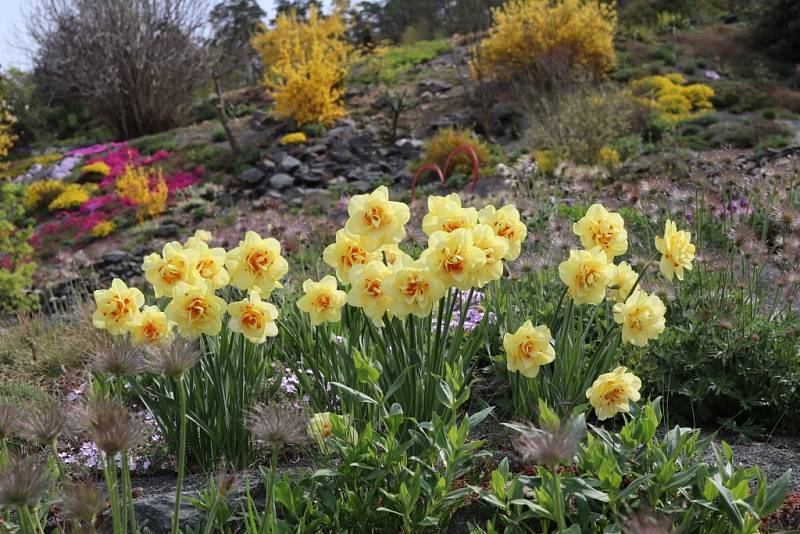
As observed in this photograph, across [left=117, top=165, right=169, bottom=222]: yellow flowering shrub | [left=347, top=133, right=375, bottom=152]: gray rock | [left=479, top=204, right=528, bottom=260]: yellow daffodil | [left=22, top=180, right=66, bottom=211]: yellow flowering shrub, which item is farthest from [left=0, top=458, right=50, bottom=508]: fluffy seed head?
[left=22, top=180, right=66, bottom=211]: yellow flowering shrub

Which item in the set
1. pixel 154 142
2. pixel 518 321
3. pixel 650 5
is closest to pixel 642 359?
pixel 518 321

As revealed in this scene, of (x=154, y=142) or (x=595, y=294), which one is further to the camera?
(x=154, y=142)

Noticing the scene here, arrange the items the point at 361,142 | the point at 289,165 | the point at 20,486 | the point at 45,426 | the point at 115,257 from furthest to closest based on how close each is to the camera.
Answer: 1. the point at 361,142
2. the point at 289,165
3. the point at 115,257
4. the point at 45,426
5. the point at 20,486

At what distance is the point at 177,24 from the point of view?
2066cm

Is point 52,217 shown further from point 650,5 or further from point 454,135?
point 650,5

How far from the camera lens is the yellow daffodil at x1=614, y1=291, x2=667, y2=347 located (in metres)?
2.15

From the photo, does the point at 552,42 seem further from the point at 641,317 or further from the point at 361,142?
the point at 641,317

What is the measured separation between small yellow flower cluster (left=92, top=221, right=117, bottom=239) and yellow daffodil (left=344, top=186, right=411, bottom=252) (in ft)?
35.0

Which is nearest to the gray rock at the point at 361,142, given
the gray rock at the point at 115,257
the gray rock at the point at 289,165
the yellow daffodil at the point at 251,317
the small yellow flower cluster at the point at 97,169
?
the gray rock at the point at 289,165

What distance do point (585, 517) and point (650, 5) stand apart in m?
25.7

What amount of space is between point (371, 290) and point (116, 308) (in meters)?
0.89

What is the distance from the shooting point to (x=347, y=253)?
2188 mm

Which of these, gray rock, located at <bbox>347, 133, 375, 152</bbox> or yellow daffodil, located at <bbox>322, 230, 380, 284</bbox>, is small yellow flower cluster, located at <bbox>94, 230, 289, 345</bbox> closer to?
yellow daffodil, located at <bbox>322, 230, 380, 284</bbox>

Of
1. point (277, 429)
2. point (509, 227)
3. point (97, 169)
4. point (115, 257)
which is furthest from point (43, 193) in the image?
point (277, 429)
